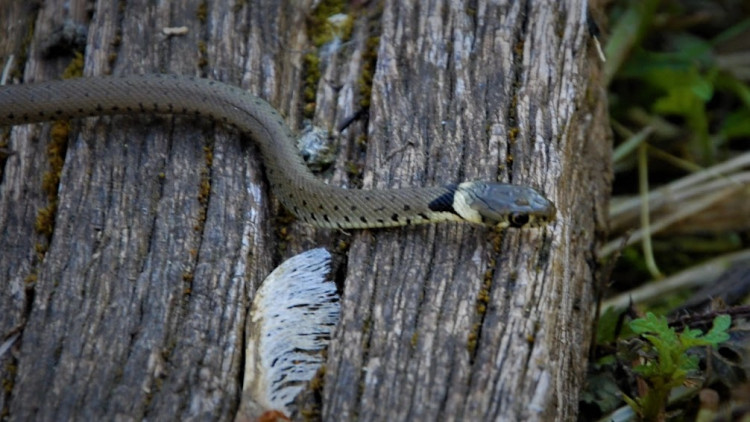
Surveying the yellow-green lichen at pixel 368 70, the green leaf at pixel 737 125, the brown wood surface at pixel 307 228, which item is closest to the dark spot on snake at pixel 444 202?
the brown wood surface at pixel 307 228

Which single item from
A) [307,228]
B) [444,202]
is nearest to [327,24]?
[307,228]

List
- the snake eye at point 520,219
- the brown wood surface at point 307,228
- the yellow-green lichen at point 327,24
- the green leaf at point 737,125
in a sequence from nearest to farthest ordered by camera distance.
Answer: the brown wood surface at point 307,228 < the snake eye at point 520,219 < the yellow-green lichen at point 327,24 < the green leaf at point 737,125

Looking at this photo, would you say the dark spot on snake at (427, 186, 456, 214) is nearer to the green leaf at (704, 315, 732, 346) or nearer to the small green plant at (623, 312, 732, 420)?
the small green plant at (623, 312, 732, 420)

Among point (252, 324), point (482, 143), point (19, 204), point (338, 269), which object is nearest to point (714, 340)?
point (482, 143)

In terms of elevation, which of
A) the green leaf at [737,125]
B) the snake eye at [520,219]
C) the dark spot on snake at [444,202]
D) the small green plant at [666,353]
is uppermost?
the green leaf at [737,125]

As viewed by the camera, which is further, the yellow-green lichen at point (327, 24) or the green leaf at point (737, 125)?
the green leaf at point (737, 125)

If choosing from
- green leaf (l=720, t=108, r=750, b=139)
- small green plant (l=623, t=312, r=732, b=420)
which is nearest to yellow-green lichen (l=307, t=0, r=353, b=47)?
small green plant (l=623, t=312, r=732, b=420)

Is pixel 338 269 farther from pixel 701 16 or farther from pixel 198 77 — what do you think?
pixel 701 16

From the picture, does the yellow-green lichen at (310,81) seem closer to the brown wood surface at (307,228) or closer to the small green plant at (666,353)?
the brown wood surface at (307,228)

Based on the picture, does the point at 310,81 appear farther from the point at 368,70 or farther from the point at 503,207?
the point at 503,207
